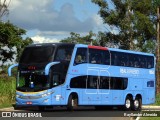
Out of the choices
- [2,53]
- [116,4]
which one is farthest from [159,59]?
[2,53]

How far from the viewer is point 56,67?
2641 centimetres

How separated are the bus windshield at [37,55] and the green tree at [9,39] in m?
15.9

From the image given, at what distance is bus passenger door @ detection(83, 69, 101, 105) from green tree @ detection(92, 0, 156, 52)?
24478 mm

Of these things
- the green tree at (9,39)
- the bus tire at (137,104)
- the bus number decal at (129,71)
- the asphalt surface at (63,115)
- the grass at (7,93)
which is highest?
the green tree at (9,39)

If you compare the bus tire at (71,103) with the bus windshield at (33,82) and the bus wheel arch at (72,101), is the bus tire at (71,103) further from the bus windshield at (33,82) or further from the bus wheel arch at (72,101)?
the bus windshield at (33,82)

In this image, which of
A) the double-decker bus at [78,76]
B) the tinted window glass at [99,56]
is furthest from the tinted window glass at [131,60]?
the tinted window glass at [99,56]

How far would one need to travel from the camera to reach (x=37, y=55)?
26.8 metres

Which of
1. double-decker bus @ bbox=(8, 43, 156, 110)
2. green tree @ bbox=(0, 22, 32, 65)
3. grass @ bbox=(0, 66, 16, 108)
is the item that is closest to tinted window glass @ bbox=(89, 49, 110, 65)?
double-decker bus @ bbox=(8, 43, 156, 110)

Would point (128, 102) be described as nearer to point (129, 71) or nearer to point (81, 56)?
point (129, 71)

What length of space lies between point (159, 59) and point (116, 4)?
819 cm

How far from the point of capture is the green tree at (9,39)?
4280 cm

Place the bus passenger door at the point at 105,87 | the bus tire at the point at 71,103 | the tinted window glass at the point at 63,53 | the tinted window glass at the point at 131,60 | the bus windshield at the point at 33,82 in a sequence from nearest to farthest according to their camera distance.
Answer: the bus windshield at the point at 33,82 → the tinted window glass at the point at 63,53 → the bus tire at the point at 71,103 → the bus passenger door at the point at 105,87 → the tinted window glass at the point at 131,60

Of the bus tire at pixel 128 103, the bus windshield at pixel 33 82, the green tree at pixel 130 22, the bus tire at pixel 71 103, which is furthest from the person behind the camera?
the green tree at pixel 130 22

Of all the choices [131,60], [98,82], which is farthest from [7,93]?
[131,60]
